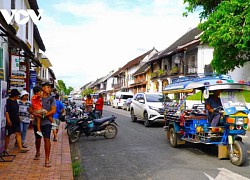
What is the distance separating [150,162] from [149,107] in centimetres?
778

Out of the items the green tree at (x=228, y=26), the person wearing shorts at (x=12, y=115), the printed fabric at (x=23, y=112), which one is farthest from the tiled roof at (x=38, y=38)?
the person wearing shorts at (x=12, y=115)

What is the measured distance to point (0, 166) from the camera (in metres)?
6.65

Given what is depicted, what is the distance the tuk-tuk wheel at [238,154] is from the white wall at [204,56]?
24.3m

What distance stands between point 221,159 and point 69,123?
5.80 m

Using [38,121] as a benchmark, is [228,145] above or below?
below

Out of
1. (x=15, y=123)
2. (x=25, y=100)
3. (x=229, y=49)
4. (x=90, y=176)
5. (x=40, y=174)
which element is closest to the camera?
(x=40, y=174)

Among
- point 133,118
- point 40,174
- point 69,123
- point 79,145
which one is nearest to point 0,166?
point 40,174

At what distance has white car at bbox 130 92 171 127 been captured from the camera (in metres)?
15.0

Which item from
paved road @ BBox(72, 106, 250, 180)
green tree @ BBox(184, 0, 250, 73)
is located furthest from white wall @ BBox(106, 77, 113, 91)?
paved road @ BBox(72, 106, 250, 180)

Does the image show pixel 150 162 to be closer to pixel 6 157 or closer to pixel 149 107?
pixel 6 157

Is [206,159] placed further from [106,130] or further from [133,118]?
[133,118]

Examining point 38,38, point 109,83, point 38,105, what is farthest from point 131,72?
point 38,105

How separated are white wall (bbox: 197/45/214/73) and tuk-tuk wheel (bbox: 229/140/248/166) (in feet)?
79.7

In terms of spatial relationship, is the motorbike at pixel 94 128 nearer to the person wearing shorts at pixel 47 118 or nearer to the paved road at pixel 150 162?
the paved road at pixel 150 162
